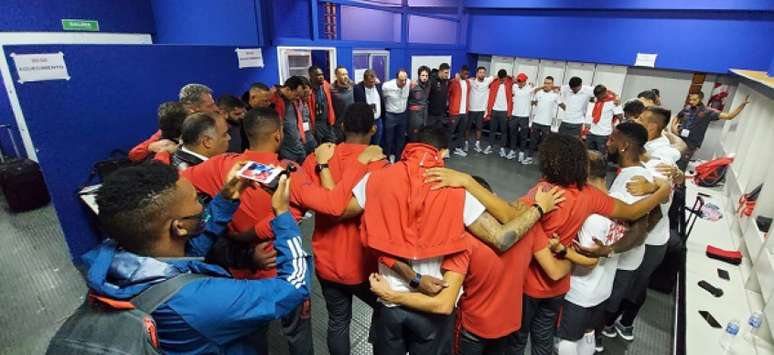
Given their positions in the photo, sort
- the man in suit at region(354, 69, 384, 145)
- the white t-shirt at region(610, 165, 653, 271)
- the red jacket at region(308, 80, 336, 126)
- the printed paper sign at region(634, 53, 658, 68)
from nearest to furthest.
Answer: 1. the white t-shirt at region(610, 165, 653, 271)
2. the red jacket at region(308, 80, 336, 126)
3. the man in suit at region(354, 69, 384, 145)
4. the printed paper sign at region(634, 53, 658, 68)

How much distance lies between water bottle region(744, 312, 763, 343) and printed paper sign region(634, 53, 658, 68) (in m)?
5.22

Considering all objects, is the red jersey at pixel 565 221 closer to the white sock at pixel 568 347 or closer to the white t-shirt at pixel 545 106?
the white sock at pixel 568 347

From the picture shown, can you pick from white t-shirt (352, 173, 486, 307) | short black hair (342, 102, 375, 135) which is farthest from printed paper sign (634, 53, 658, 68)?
white t-shirt (352, 173, 486, 307)

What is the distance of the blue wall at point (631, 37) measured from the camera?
5320 mm

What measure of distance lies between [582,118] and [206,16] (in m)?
5.83

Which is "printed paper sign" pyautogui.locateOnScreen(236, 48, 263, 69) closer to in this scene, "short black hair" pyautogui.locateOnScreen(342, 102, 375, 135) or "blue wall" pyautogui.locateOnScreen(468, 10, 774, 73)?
"short black hair" pyautogui.locateOnScreen(342, 102, 375, 135)

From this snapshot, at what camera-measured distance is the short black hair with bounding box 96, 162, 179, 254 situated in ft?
2.98

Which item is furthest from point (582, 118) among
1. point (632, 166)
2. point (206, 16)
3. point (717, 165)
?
point (206, 16)

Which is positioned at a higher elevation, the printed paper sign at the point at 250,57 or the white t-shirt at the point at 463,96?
the printed paper sign at the point at 250,57

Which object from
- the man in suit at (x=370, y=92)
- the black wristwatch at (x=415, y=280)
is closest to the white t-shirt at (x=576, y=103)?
the man in suit at (x=370, y=92)

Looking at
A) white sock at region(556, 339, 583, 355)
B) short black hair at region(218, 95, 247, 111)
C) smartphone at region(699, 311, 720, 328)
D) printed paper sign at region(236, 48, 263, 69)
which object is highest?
printed paper sign at region(236, 48, 263, 69)

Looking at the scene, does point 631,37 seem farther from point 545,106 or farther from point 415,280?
point 415,280

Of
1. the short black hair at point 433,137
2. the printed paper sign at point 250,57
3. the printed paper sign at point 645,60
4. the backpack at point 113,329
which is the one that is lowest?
the backpack at point 113,329

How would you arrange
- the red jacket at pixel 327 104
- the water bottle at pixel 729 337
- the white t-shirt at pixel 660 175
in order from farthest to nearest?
the red jacket at pixel 327 104 → the water bottle at pixel 729 337 → the white t-shirt at pixel 660 175
